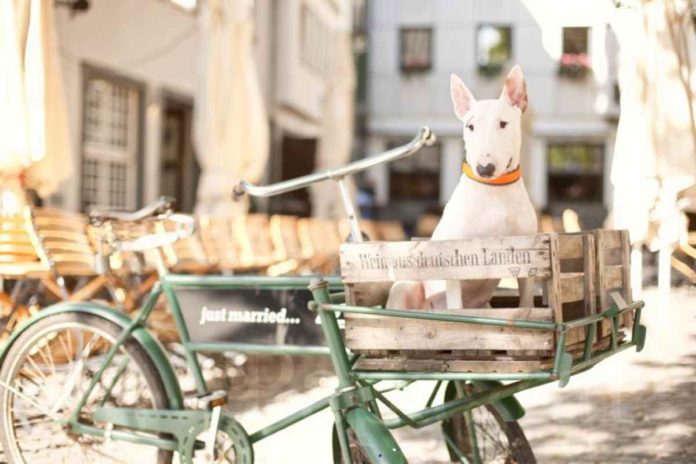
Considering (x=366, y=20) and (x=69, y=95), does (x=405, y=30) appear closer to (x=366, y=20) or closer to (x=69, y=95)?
(x=366, y=20)

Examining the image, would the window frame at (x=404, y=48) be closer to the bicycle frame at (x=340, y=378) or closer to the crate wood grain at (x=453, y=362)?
the bicycle frame at (x=340, y=378)

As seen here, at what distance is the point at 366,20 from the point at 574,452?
29191mm

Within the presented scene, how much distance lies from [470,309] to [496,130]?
1.69 feet

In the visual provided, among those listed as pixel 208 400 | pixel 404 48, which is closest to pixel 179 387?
pixel 208 400

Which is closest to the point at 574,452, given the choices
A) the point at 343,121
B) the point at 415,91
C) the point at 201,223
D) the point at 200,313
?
the point at 200,313

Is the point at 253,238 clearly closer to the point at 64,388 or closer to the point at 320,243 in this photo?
the point at 320,243

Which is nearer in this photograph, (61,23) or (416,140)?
(416,140)

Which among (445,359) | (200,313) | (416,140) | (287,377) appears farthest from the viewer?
(287,377)

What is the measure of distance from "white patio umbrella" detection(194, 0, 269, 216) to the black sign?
21.3 ft

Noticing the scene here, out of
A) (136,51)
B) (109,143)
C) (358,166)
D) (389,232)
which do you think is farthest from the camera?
(389,232)

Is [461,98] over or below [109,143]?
below

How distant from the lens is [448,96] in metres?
32.5

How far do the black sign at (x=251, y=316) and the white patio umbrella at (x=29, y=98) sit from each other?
2799 millimetres

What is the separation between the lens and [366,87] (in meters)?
32.9
